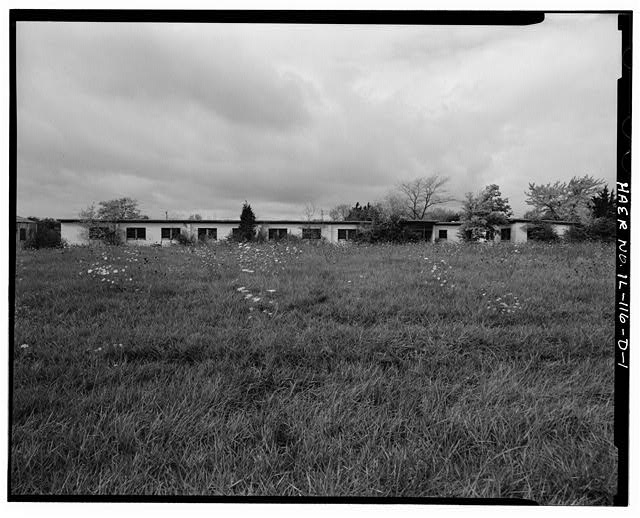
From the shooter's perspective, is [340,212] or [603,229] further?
[340,212]

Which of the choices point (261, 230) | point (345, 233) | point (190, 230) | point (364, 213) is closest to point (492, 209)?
point (364, 213)

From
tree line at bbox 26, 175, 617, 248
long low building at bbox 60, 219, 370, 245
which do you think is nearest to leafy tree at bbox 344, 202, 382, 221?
tree line at bbox 26, 175, 617, 248

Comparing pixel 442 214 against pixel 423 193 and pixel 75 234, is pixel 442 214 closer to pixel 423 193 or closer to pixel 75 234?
pixel 423 193

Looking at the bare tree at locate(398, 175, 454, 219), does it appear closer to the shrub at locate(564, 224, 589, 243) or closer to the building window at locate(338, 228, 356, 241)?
the building window at locate(338, 228, 356, 241)

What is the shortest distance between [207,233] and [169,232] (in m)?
0.41

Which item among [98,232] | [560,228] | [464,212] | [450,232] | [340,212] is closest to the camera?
[98,232]

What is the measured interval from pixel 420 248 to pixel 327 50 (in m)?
2.14

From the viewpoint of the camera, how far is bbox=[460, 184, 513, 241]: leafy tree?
2693mm

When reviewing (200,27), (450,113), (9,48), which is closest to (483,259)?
(450,113)

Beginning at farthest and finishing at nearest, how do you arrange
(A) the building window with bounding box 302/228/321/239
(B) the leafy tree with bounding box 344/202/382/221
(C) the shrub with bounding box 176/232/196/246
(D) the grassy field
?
1. (A) the building window with bounding box 302/228/321/239
2. (C) the shrub with bounding box 176/232/196/246
3. (B) the leafy tree with bounding box 344/202/382/221
4. (D) the grassy field

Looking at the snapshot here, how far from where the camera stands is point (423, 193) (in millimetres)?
2814

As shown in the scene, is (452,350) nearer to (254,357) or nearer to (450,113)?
(254,357)

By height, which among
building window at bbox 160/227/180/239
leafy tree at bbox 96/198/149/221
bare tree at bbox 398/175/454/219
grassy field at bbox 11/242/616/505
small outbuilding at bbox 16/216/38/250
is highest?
bare tree at bbox 398/175/454/219

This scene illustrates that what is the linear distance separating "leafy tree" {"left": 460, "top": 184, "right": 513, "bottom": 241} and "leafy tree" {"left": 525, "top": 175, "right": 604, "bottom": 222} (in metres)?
0.21
